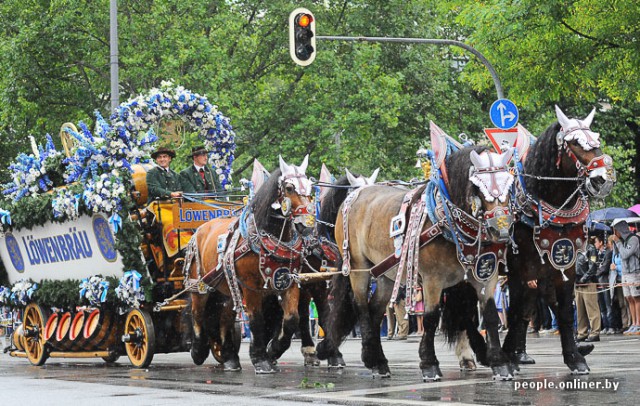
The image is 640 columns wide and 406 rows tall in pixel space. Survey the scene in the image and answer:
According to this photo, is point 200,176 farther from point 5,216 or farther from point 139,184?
point 5,216

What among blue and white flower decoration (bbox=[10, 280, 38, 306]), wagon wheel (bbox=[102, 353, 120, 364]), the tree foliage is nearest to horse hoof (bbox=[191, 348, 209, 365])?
wagon wheel (bbox=[102, 353, 120, 364])

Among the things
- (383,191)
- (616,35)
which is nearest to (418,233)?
(383,191)

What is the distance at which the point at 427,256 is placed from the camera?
10.8 metres

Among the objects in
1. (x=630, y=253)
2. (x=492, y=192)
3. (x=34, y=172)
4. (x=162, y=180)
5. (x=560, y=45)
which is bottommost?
(x=630, y=253)

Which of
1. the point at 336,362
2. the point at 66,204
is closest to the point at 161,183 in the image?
the point at 66,204

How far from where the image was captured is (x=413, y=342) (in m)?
20.6

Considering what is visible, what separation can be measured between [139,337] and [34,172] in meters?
3.25

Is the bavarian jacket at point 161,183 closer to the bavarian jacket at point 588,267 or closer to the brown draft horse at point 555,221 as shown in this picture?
the brown draft horse at point 555,221

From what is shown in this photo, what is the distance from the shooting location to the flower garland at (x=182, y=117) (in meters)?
14.7

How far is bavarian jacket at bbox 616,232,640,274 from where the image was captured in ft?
61.5

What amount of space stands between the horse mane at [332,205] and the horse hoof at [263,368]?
202 centimetres

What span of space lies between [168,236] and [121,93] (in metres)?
18.8

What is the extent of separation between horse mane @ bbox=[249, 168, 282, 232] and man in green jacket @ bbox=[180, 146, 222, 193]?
2613 mm

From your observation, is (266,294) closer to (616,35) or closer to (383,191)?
(383,191)
